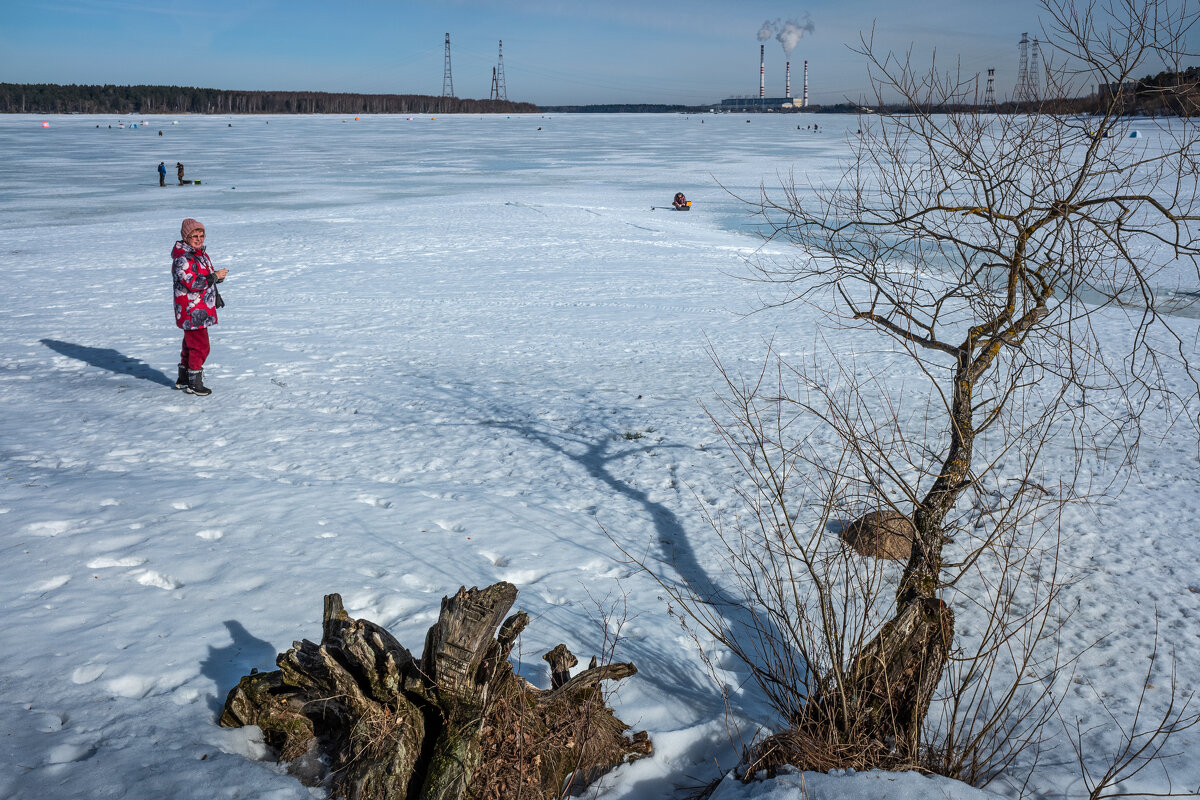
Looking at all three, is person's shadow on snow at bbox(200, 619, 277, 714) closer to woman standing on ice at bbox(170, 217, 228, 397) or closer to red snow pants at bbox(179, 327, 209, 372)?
woman standing on ice at bbox(170, 217, 228, 397)

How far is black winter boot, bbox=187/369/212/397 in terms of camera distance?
717cm

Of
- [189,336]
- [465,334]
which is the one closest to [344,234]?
[465,334]

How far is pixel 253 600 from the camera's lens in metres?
4.11

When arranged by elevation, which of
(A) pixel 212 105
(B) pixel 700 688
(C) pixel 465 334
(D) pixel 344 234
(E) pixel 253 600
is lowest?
(B) pixel 700 688

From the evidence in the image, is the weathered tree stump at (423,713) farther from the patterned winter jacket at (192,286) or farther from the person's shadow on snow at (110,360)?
Answer: the person's shadow on snow at (110,360)

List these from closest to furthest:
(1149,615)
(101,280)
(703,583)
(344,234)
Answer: (1149,615), (703,583), (101,280), (344,234)

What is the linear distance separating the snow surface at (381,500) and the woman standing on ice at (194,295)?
1.10ft

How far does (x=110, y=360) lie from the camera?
8.21m

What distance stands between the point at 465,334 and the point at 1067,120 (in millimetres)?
6706

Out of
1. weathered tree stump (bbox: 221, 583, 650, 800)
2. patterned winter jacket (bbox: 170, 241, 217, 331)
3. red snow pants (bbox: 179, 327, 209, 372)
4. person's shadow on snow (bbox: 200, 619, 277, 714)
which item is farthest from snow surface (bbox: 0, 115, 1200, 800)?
patterned winter jacket (bbox: 170, 241, 217, 331)

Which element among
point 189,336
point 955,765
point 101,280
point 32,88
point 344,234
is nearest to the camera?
point 955,765

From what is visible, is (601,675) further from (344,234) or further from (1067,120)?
(344,234)

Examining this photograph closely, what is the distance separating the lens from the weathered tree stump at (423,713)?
287 centimetres

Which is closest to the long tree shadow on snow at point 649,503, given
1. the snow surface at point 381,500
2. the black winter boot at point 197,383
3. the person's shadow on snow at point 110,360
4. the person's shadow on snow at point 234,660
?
the snow surface at point 381,500
